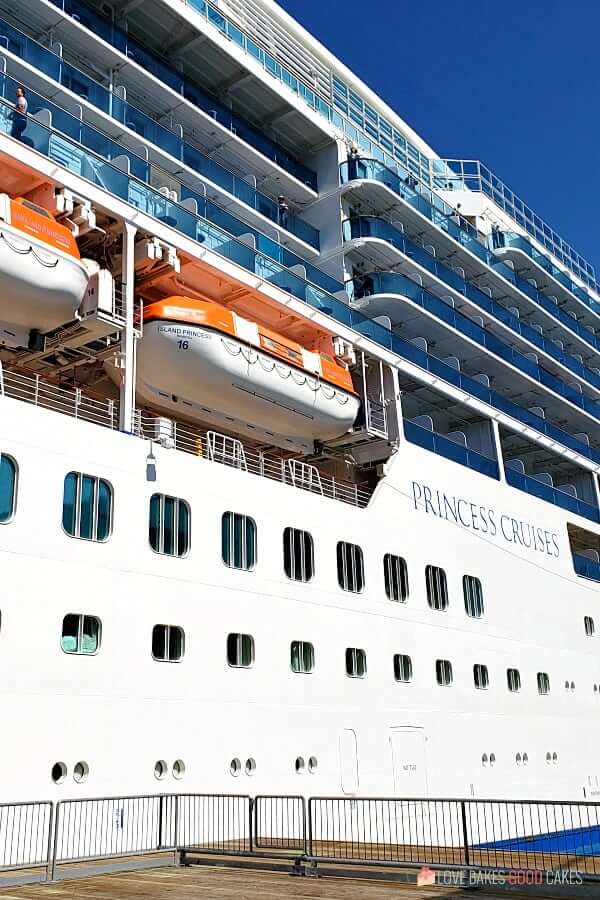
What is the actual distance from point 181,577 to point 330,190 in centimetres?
1242

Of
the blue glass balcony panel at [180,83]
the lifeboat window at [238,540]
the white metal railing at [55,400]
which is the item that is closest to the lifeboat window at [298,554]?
the lifeboat window at [238,540]

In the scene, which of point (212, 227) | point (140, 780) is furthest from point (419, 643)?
point (212, 227)

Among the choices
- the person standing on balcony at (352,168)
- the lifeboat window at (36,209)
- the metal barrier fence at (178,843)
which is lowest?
the metal barrier fence at (178,843)

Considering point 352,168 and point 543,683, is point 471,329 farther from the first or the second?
point 543,683

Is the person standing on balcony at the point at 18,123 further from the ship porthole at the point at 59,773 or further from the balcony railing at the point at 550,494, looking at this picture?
the balcony railing at the point at 550,494

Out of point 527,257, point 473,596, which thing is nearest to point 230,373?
point 473,596

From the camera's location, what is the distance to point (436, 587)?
1827 centimetres

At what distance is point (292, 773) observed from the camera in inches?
538

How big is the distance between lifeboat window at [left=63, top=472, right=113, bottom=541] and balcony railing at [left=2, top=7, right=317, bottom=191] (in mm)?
7875

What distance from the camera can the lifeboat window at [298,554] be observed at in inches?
585

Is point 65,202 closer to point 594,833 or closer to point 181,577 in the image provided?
point 181,577

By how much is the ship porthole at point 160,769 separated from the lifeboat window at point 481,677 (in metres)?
8.68

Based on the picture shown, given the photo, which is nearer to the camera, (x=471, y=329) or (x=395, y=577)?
(x=395, y=577)

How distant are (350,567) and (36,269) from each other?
294 inches
